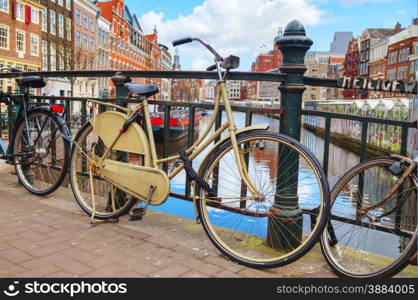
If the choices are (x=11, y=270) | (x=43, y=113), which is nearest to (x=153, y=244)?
(x=11, y=270)

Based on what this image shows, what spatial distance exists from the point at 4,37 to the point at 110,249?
33.6 meters

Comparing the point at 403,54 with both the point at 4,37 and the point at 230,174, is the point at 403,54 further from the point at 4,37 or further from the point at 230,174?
the point at 230,174

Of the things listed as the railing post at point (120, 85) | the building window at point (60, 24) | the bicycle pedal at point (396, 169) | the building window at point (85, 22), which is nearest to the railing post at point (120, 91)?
the railing post at point (120, 85)

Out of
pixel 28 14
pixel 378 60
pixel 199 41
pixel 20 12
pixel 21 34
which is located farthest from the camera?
pixel 378 60

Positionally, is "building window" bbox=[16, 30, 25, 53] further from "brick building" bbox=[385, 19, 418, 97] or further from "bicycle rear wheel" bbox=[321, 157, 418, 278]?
"brick building" bbox=[385, 19, 418, 97]

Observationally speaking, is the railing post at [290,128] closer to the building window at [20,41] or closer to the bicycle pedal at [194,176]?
the bicycle pedal at [194,176]

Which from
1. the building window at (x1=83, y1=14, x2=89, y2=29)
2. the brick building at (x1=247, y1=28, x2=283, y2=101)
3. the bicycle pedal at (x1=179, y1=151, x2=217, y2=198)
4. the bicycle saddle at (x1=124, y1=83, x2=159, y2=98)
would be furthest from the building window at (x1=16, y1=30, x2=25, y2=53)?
the brick building at (x1=247, y1=28, x2=283, y2=101)

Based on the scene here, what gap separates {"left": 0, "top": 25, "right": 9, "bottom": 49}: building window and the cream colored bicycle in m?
32.2

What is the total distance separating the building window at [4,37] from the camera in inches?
1209

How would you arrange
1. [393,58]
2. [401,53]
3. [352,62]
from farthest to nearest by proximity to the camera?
[352,62]
[393,58]
[401,53]

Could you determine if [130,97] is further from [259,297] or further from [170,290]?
[259,297]

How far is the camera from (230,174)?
301cm

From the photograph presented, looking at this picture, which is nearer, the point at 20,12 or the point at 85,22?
the point at 20,12

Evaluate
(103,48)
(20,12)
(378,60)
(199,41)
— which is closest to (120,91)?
(199,41)
